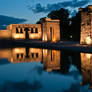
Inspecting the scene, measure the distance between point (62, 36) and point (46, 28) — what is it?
15589 mm

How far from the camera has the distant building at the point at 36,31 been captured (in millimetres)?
29812

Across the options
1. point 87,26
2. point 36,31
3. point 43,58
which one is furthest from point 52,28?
point 43,58

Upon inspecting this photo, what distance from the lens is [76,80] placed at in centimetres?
749

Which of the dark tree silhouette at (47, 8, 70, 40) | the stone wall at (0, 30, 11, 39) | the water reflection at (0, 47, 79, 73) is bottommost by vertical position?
the water reflection at (0, 47, 79, 73)

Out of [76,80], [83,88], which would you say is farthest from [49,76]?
[83,88]

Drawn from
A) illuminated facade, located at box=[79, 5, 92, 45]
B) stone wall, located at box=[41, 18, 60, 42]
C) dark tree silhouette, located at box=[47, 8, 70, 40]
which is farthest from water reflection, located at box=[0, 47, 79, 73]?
dark tree silhouette, located at box=[47, 8, 70, 40]

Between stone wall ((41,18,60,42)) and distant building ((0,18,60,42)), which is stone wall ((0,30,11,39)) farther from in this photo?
stone wall ((41,18,60,42))

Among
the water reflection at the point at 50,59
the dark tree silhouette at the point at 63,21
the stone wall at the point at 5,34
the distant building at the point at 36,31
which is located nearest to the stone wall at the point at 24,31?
the distant building at the point at 36,31

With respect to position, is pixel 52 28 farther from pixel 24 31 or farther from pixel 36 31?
pixel 36 31

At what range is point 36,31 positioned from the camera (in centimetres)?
4288

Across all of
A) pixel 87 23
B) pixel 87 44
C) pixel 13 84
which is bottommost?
pixel 13 84

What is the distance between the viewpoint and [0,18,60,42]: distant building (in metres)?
29.8

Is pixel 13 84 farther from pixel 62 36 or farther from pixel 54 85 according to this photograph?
pixel 62 36

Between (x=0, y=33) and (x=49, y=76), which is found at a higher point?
(x=0, y=33)
